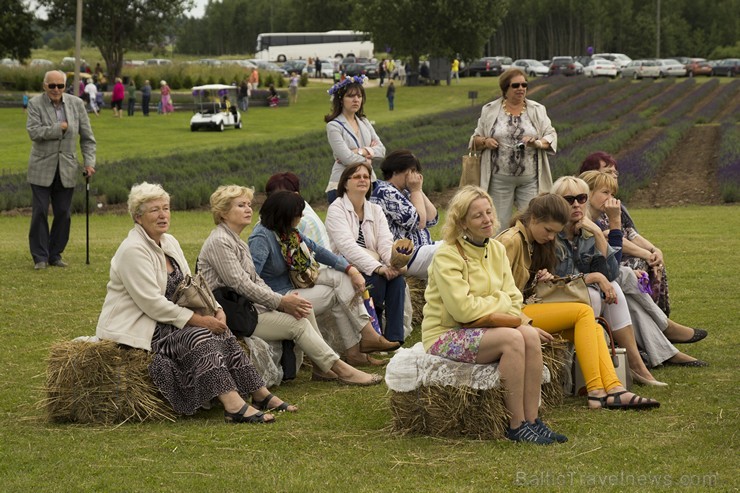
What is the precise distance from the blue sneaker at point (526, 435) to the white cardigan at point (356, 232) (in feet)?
9.20

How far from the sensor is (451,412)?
20.4ft

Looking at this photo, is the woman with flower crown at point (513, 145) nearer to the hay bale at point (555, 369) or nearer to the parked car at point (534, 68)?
the hay bale at point (555, 369)

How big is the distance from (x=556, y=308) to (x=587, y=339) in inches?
10.7

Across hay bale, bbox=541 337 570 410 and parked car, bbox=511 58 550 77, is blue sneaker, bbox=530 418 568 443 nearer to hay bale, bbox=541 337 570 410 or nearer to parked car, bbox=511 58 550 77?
hay bale, bbox=541 337 570 410

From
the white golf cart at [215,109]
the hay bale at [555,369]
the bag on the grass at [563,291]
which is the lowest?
the hay bale at [555,369]

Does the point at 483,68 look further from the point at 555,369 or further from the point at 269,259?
Result: the point at 555,369

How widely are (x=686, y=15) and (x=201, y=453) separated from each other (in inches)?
4478

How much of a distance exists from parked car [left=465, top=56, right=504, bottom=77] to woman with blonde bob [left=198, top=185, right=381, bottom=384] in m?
73.8

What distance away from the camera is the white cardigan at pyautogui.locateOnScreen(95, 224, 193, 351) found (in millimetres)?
6730

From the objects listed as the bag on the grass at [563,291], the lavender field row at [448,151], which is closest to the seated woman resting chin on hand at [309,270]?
the bag on the grass at [563,291]

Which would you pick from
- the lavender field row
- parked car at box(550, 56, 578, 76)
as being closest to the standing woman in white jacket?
the lavender field row

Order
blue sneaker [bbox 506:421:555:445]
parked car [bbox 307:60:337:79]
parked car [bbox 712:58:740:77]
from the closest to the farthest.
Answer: blue sneaker [bbox 506:421:555:445] < parked car [bbox 712:58:740:77] < parked car [bbox 307:60:337:79]

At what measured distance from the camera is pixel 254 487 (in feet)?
17.4

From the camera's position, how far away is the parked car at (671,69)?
7375 cm
